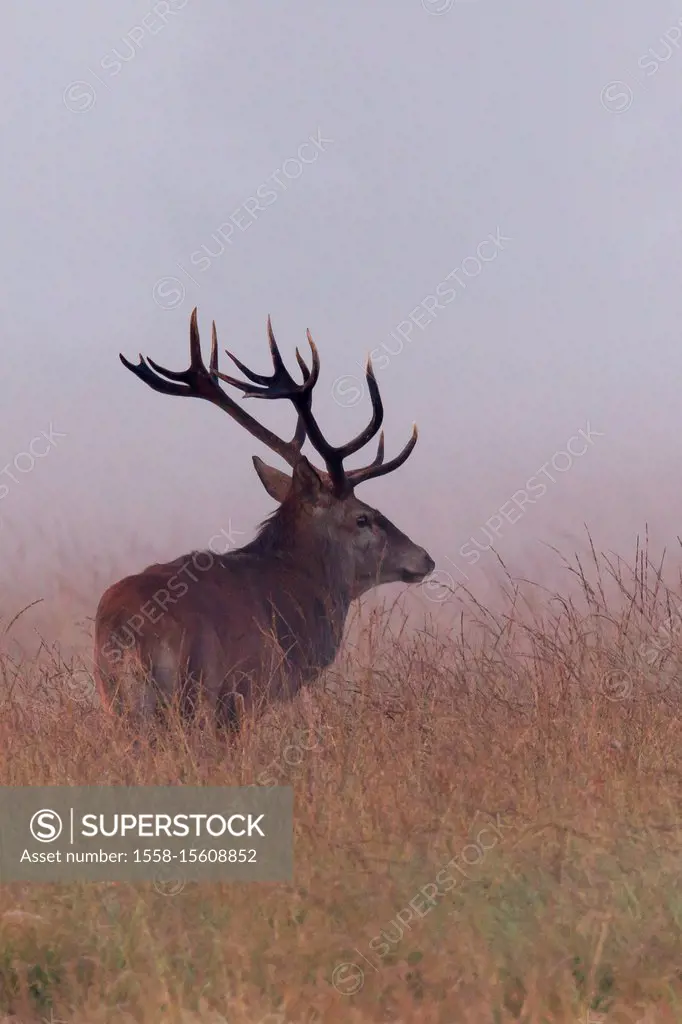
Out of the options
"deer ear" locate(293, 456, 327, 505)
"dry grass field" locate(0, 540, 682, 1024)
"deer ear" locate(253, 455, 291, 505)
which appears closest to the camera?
"dry grass field" locate(0, 540, 682, 1024)

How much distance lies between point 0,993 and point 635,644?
4329mm

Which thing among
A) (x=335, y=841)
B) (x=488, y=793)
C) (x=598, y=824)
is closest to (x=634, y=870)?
(x=598, y=824)

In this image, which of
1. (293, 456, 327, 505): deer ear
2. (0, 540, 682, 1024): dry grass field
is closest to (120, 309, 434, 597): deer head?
(293, 456, 327, 505): deer ear

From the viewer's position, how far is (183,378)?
8.18 meters

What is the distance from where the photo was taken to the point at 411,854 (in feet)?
15.4

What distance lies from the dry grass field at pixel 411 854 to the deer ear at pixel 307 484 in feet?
3.61

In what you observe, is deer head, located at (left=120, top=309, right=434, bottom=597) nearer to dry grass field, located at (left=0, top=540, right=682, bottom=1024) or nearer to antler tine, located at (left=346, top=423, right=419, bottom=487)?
antler tine, located at (left=346, top=423, right=419, bottom=487)

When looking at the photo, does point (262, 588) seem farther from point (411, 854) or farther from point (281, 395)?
point (411, 854)

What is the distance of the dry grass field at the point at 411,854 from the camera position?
3.83 m

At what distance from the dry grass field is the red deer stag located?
300 millimetres

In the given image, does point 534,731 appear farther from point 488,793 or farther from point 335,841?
point 335,841

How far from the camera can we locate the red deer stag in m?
6.52

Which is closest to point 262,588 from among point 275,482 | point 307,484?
point 307,484

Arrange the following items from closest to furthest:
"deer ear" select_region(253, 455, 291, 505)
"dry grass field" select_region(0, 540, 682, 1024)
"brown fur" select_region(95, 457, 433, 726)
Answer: "dry grass field" select_region(0, 540, 682, 1024), "brown fur" select_region(95, 457, 433, 726), "deer ear" select_region(253, 455, 291, 505)
